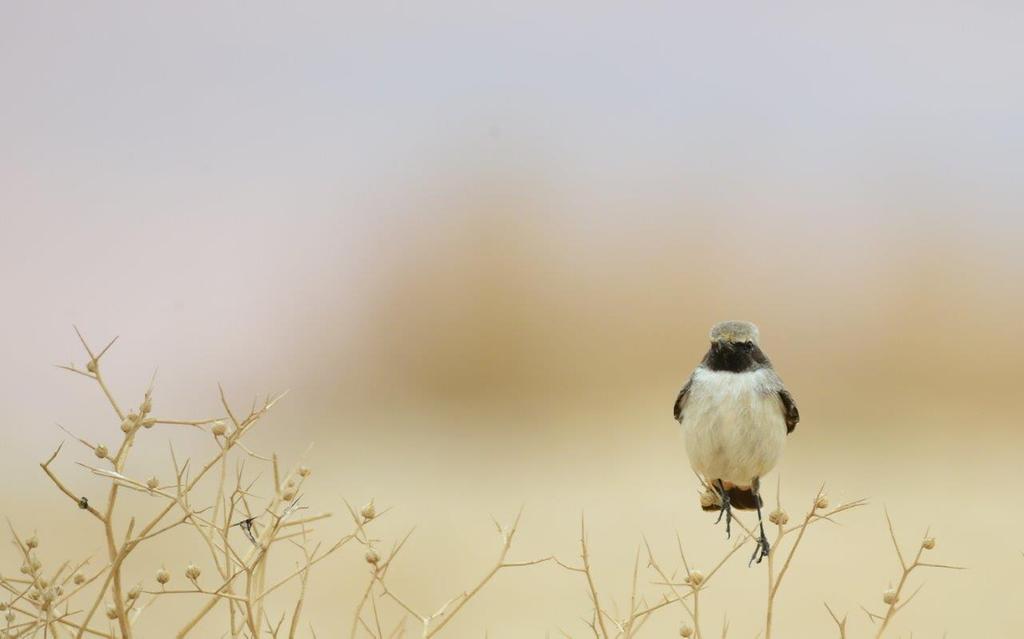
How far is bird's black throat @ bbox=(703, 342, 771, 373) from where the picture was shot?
420cm

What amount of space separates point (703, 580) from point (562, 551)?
8.75 metres

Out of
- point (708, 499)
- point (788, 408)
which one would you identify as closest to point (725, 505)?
point (708, 499)

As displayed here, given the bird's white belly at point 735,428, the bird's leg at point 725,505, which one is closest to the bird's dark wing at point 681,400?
the bird's white belly at point 735,428

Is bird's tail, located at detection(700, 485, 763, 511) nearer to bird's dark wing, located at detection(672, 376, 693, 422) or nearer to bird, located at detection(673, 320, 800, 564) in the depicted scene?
bird, located at detection(673, 320, 800, 564)

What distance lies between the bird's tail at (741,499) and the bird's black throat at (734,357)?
475mm

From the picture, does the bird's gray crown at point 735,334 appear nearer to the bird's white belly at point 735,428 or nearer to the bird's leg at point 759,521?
the bird's white belly at point 735,428

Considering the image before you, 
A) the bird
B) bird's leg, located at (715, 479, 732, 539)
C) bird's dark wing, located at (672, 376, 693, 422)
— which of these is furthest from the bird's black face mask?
bird's leg, located at (715, 479, 732, 539)

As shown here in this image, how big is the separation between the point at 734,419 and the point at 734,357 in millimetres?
301

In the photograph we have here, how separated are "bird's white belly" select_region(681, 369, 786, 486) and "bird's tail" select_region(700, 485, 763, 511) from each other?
137 mm

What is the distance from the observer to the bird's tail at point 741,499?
425 cm

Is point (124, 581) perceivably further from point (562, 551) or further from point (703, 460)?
point (703, 460)

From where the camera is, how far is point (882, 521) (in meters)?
12.8

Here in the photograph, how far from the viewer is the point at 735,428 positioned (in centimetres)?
400

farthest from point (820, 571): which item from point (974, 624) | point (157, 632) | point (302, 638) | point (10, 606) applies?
point (10, 606)
